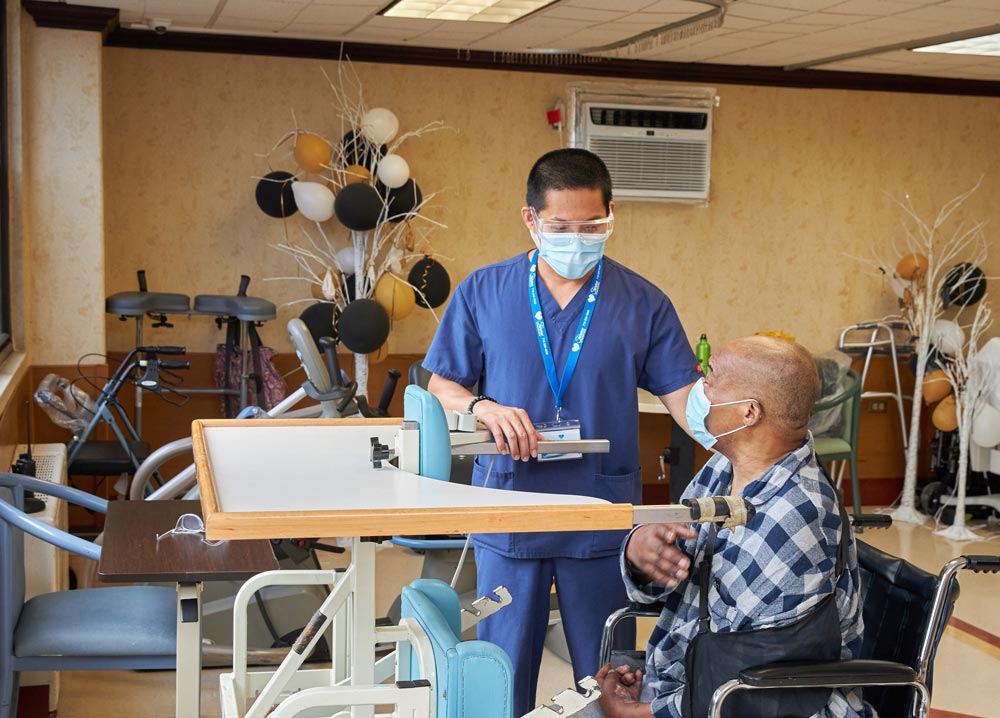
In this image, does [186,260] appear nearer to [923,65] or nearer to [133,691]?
[133,691]

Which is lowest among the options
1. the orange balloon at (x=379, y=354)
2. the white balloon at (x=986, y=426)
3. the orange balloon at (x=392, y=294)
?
the white balloon at (x=986, y=426)

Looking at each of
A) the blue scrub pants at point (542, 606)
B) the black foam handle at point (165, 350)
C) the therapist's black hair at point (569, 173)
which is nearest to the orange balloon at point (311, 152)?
the black foam handle at point (165, 350)

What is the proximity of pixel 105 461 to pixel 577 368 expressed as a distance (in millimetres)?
2746

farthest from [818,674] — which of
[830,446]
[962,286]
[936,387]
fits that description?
[962,286]

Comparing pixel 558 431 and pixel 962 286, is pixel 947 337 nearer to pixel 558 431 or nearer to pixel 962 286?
pixel 962 286

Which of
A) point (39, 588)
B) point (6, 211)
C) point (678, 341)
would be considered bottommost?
point (39, 588)

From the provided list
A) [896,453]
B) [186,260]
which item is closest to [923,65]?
[896,453]

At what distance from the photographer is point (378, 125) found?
213 inches

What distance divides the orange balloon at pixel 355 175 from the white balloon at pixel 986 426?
315 centimetres

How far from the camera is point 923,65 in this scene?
605cm

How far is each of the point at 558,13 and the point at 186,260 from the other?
2.20m

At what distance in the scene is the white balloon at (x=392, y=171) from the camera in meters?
5.32

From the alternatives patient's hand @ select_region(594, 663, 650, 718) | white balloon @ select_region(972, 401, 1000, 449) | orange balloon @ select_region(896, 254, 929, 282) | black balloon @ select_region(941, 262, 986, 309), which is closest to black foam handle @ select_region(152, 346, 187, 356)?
patient's hand @ select_region(594, 663, 650, 718)

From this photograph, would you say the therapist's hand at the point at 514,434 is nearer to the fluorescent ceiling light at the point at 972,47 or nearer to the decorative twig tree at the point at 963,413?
the fluorescent ceiling light at the point at 972,47
